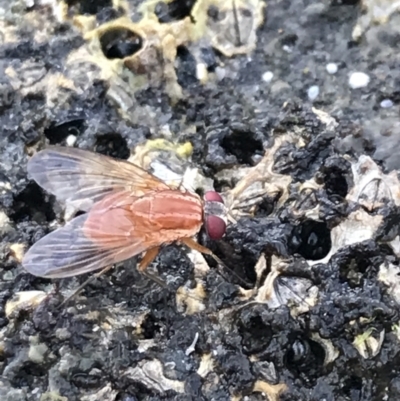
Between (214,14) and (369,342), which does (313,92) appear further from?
(369,342)

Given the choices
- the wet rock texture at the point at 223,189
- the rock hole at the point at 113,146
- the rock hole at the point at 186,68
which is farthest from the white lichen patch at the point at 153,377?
the rock hole at the point at 186,68

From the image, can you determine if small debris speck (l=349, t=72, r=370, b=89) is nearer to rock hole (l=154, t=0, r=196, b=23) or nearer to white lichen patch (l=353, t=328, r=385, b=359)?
rock hole (l=154, t=0, r=196, b=23)

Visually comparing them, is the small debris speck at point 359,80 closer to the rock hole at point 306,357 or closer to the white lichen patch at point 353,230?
the white lichen patch at point 353,230

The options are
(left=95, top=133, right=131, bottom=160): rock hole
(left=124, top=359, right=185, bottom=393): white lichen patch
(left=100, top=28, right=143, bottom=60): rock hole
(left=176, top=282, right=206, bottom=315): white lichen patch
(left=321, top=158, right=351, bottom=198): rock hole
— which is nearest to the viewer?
(left=124, top=359, right=185, bottom=393): white lichen patch

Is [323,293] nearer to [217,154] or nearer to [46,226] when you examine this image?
[217,154]

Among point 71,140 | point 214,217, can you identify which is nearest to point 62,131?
point 71,140

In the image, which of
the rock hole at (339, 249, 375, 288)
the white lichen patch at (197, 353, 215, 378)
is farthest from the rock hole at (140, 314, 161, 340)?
the rock hole at (339, 249, 375, 288)

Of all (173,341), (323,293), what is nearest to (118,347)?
(173,341)
